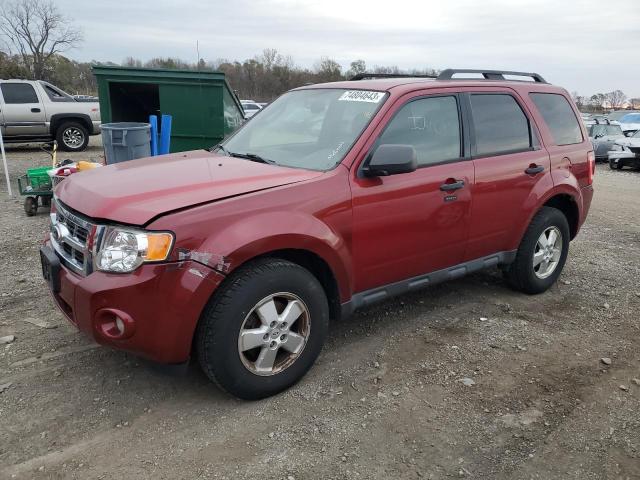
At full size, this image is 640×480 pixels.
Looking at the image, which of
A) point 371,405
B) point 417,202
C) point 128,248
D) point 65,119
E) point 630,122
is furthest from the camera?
point 630,122

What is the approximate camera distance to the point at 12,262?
550 cm

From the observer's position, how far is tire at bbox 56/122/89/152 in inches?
579

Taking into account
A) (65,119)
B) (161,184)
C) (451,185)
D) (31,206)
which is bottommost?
(31,206)

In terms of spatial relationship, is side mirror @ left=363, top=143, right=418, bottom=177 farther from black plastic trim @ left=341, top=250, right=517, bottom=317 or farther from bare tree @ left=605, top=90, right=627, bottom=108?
bare tree @ left=605, top=90, right=627, bottom=108

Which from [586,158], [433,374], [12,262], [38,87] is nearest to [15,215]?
[12,262]

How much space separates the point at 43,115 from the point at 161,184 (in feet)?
44.4

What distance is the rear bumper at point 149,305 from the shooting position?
2.63 metres

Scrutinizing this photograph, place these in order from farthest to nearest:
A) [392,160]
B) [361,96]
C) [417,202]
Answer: [361,96]
[417,202]
[392,160]

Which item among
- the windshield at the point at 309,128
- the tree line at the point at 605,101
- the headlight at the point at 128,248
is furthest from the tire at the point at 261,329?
the tree line at the point at 605,101

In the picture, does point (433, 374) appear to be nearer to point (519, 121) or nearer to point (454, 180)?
point (454, 180)

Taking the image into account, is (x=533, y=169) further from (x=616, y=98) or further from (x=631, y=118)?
(x=616, y=98)

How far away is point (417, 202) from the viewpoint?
3.63m

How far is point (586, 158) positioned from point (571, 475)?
130 inches

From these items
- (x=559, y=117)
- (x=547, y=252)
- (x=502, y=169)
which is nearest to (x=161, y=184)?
(x=502, y=169)
